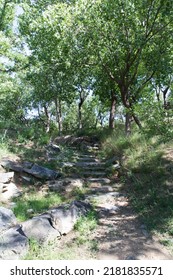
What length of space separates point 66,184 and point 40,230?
3.01m

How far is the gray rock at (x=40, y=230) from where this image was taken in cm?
447

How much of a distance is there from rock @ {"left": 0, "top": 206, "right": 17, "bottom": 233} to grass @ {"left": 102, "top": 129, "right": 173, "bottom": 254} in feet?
9.11

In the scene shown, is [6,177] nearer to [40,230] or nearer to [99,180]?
[40,230]

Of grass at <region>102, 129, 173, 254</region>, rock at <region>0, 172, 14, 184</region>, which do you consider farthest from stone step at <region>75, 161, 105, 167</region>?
rock at <region>0, 172, 14, 184</region>

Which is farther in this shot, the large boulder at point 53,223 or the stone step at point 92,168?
the stone step at point 92,168

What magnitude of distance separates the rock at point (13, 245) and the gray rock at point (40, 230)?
154mm

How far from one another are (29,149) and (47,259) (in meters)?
6.01

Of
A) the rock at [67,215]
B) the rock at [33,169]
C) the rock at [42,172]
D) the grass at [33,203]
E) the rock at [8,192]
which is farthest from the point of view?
the rock at [42,172]

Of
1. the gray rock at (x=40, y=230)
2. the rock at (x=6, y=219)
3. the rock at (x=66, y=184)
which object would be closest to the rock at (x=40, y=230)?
the gray rock at (x=40, y=230)

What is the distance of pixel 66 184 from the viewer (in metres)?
7.59

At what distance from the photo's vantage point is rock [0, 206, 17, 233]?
4.67m

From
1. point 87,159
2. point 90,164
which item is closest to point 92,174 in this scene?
point 90,164

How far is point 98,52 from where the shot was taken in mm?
10062

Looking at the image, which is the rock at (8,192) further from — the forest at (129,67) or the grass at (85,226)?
the grass at (85,226)
